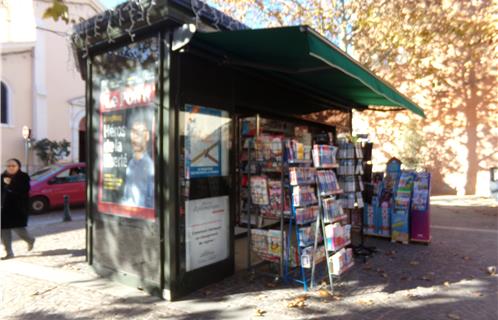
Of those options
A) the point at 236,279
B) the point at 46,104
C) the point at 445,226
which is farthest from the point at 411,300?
the point at 46,104

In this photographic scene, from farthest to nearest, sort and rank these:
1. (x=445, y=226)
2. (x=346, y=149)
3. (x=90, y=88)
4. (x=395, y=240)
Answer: (x=445, y=226), (x=395, y=240), (x=346, y=149), (x=90, y=88)

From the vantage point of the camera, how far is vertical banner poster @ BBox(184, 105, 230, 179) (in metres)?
4.69

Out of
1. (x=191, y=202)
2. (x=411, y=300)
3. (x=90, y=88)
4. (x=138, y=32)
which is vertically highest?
(x=138, y=32)

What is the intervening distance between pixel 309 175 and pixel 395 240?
3.58 meters

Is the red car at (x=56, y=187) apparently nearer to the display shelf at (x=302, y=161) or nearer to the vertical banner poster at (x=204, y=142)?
the vertical banner poster at (x=204, y=142)

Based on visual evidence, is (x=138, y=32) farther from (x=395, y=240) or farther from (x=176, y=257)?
(x=395, y=240)

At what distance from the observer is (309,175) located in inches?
197

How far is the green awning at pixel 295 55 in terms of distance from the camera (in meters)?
3.87

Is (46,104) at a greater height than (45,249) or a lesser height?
greater

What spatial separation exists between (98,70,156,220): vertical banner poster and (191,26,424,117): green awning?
102 centimetres

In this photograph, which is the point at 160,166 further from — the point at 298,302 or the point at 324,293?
the point at 324,293

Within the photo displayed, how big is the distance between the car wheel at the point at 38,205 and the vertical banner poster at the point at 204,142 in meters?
8.59

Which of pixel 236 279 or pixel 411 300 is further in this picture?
pixel 236 279

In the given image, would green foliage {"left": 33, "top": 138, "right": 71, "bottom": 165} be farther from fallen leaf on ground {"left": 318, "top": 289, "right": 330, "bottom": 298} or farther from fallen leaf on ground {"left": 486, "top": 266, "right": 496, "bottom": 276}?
fallen leaf on ground {"left": 486, "top": 266, "right": 496, "bottom": 276}
